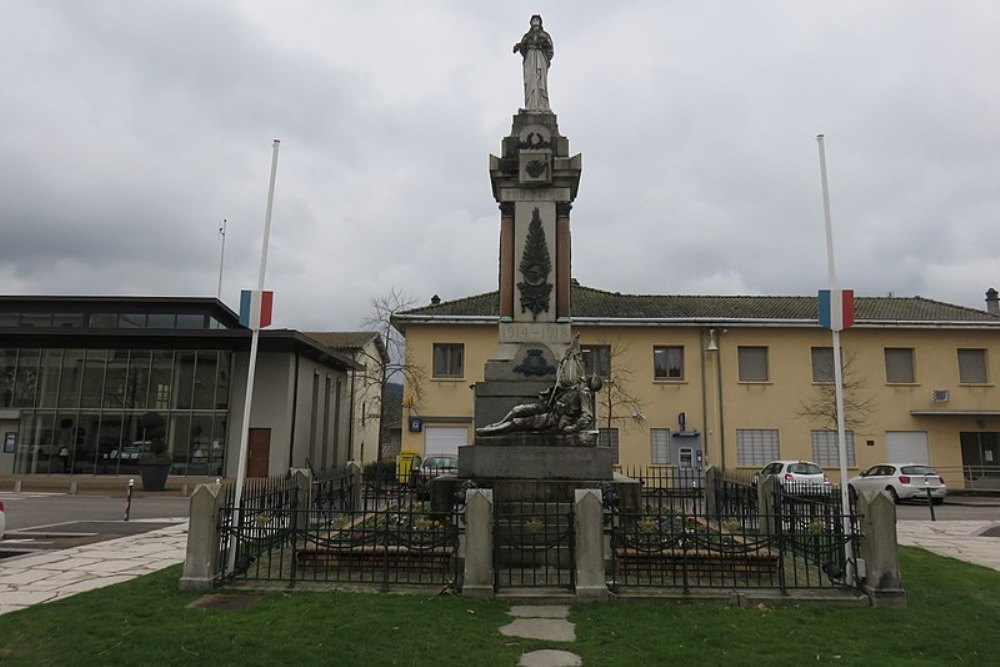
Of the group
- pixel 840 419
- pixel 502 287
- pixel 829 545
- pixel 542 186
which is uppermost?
pixel 542 186

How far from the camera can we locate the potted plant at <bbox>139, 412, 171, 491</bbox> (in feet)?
91.0

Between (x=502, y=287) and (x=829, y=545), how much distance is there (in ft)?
22.0

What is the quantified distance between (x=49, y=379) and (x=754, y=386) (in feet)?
108

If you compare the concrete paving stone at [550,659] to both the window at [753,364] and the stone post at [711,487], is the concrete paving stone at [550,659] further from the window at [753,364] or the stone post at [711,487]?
Result: the window at [753,364]

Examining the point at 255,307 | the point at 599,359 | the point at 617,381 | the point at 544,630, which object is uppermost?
the point at 599,359

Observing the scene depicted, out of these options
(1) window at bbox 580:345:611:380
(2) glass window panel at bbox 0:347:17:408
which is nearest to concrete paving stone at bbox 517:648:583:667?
(1) window at bbox 580:345:611:380

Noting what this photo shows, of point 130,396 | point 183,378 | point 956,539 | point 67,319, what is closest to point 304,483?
point 956,539

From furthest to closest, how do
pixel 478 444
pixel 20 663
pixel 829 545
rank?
pixel 478 444 → pixel 829 545 → pixel 20 663

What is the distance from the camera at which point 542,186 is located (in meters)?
12.8

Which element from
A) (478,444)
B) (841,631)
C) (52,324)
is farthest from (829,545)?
(52,324)

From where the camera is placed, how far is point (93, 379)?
32.5 meters

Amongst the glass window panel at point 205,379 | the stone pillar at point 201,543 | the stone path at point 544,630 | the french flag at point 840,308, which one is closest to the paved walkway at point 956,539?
the french flag at point 840,308

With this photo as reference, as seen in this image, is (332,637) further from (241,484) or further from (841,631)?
(841,631)

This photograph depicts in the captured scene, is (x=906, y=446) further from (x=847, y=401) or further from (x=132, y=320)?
(x=132, y=320)
